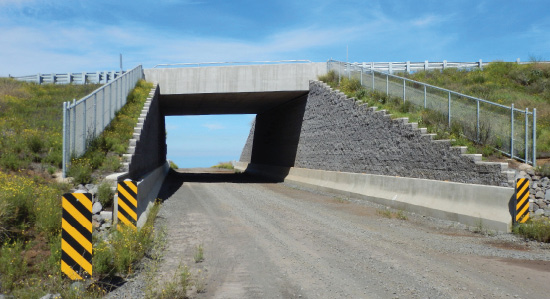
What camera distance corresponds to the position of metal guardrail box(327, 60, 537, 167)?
42.2 ft

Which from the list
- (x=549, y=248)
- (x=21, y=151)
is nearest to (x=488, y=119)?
(x=549, y=248)

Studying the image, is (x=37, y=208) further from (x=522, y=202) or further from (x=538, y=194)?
(x=538, y=194)

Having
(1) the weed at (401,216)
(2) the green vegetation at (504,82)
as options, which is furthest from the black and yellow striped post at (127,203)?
(2) the green vegetation at (504,82)

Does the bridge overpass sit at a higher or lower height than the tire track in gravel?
higher

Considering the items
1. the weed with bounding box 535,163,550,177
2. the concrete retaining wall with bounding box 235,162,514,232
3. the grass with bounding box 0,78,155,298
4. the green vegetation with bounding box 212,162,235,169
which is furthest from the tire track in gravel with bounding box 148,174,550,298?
the green vegetation with bounding box 212,162,235,169

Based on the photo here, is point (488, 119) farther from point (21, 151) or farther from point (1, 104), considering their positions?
point (1, 104)

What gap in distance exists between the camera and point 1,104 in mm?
20969

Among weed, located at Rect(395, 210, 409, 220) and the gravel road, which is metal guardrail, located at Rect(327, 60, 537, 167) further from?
Answer: weed, located at Rect(395, 210, 409, 220)

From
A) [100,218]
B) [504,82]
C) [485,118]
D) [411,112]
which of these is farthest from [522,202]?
[504,82]

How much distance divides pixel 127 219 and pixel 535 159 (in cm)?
1138

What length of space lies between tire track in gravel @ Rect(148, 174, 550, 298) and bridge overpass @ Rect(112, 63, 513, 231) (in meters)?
1.40

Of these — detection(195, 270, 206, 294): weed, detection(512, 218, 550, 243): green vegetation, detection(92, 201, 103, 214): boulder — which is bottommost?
detection(195, 270, 206, 294): weed

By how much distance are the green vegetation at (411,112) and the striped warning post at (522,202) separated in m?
2.56

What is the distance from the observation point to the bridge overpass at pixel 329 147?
40.5ft
